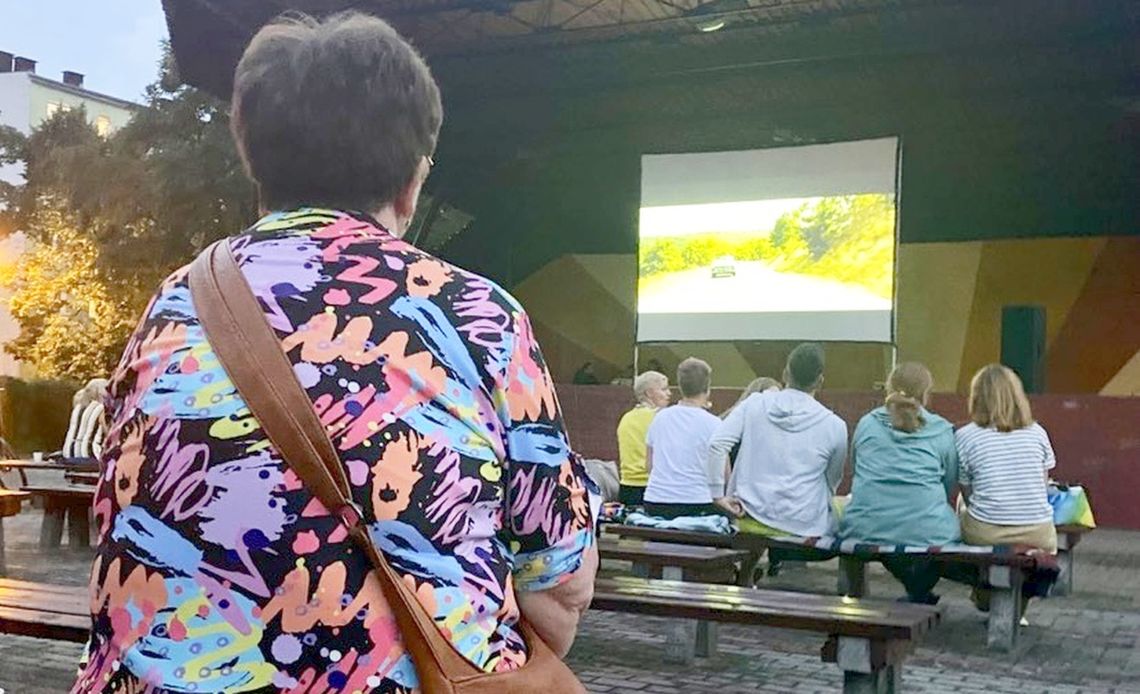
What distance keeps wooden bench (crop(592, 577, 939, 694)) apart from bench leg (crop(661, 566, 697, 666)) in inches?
36.6

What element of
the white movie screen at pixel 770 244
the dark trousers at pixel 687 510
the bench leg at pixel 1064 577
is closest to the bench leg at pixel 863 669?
the dark trousers at pixel 687 510

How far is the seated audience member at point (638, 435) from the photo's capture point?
7.14m

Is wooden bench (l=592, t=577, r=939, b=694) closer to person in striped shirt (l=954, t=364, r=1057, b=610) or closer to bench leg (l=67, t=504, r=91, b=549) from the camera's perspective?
person in striped shirt (l=954, t=364, r=1057, b=610)

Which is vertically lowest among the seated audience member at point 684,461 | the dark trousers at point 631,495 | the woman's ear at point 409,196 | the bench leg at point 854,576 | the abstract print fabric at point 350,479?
the bench leg at point 854,576

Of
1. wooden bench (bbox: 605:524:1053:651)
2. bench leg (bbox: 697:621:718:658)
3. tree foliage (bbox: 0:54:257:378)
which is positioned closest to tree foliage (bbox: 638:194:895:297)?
tree foliage (bbox: 0:54:257:378)

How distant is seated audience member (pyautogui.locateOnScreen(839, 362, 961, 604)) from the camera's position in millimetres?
5922

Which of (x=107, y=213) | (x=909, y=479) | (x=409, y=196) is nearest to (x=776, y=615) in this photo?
(x=909, y=479)

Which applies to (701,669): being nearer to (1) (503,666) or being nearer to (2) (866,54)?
(1) (503,666)

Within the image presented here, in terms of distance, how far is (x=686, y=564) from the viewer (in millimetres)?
5215

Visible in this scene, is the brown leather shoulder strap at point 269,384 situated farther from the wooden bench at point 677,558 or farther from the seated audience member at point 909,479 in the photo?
the seated audience member at point 909,479

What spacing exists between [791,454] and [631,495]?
1.47 meters

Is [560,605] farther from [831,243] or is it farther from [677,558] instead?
[831,243]

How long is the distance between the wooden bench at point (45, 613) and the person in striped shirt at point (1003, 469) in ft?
13.3

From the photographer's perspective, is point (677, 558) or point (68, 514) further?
point (68, 514)
